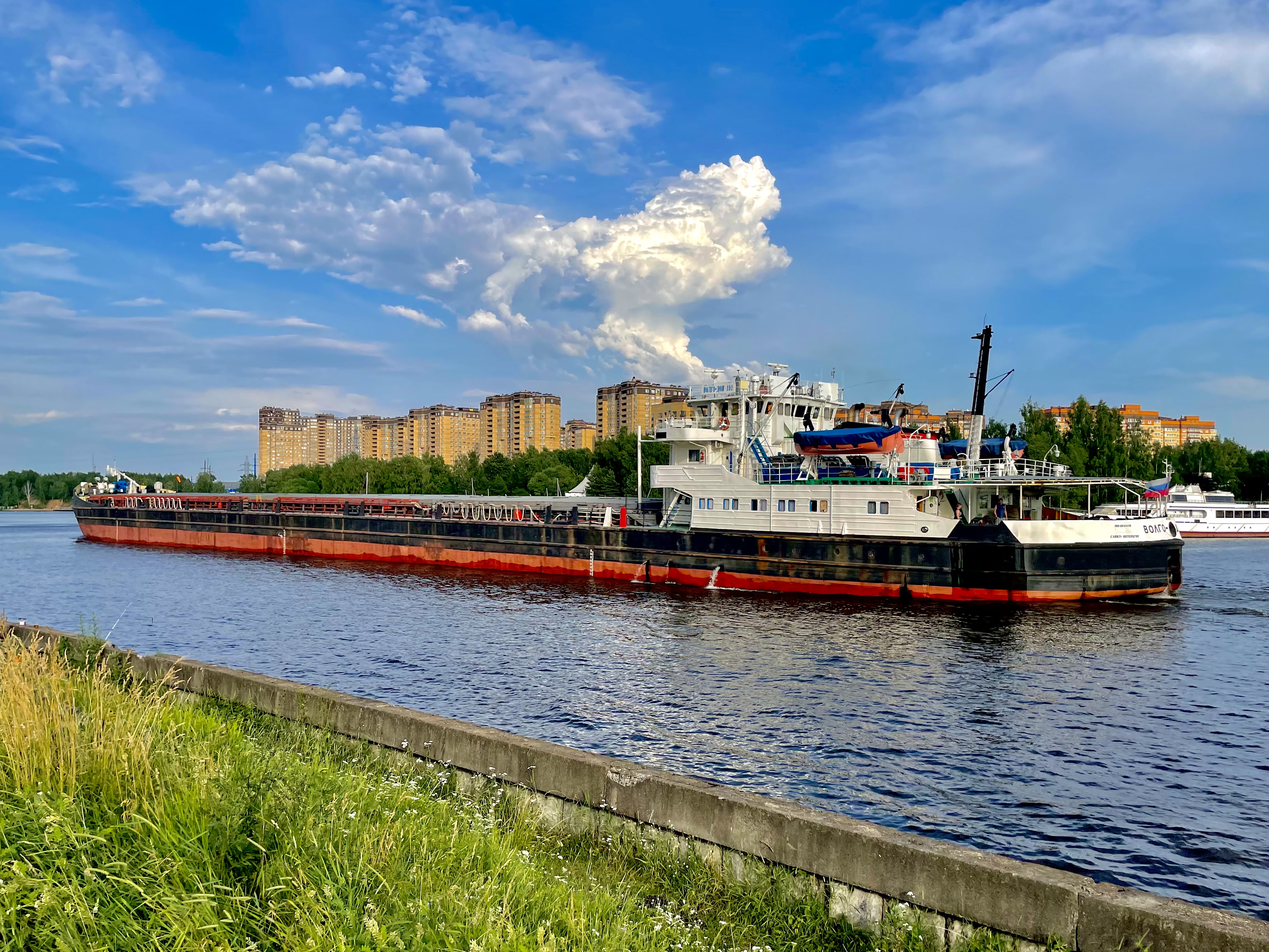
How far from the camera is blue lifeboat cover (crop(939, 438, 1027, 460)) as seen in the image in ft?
110

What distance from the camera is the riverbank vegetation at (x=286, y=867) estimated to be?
4.49 metres

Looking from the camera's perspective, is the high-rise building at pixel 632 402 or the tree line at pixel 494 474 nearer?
the tree line at pixel 494 474

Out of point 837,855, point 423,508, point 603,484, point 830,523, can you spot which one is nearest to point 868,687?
point 837,855

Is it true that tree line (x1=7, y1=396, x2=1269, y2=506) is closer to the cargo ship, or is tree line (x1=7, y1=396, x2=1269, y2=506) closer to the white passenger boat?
the white passenger boat

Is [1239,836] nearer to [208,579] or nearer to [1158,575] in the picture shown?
[1158,575]

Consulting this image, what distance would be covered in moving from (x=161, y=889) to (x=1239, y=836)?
1387cm

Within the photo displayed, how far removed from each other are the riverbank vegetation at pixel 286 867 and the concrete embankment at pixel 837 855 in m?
0.19

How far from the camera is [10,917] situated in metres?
4.54

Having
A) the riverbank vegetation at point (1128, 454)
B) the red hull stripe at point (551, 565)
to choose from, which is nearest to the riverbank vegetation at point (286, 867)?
the red hull stripe at point (551, 565)

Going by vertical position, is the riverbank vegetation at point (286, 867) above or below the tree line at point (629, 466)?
below

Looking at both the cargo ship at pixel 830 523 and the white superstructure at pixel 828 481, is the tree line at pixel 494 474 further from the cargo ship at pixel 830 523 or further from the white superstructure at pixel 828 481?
the white superstructure at pixel 828 481

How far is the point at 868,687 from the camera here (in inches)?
760

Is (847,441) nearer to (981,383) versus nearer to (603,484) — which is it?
(981,383)

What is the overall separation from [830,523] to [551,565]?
16.8 metres
